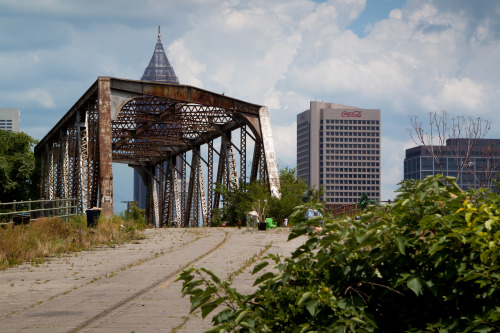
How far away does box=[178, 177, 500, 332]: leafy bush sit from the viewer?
404cm

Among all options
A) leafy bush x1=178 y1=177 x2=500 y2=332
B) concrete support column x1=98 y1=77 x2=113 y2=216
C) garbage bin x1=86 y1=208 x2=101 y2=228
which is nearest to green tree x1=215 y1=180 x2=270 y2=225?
concrete support column x1=98 y1=77 x2=113 y2=216

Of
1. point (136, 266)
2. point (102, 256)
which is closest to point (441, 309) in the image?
point (136, 266)

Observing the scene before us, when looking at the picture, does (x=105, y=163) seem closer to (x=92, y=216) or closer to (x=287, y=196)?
(x=92, y=216)

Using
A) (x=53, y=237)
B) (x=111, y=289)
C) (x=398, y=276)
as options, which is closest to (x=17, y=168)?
(x=53, y=237)

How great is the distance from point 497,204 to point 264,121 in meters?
32.1

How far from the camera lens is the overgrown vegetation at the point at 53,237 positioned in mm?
15984

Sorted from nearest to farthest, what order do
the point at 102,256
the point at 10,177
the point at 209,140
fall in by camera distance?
the point at 102,256
the point at 209,140
the point at 10,177

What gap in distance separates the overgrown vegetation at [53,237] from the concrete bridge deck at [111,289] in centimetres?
67

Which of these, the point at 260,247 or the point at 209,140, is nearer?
the point at 260,247

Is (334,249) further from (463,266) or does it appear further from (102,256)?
(102,256)

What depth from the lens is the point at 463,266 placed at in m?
4.00

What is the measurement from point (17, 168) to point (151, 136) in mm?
11192

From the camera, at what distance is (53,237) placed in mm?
19812

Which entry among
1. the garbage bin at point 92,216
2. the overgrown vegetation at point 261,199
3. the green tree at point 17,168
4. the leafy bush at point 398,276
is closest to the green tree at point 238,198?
the overgrown vegetation at point 261,199
